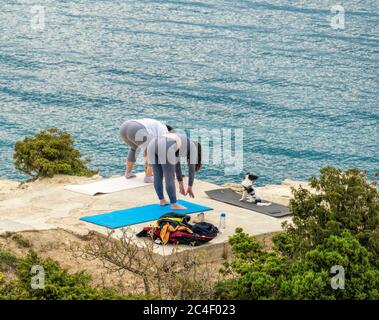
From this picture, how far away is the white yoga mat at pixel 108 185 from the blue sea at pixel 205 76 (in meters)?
9.25

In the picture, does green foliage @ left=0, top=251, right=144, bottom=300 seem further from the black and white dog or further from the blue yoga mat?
the black and white dog

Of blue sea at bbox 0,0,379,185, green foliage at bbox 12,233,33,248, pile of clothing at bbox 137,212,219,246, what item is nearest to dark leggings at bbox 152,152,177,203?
pile of clothing at bbox 137,212,219,246

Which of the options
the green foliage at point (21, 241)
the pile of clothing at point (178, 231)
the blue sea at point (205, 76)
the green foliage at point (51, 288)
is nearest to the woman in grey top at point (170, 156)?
the pile of clothing at point (178, 231)

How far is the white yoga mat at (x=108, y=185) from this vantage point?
60.7 ft

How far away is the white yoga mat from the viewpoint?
60.7 feet

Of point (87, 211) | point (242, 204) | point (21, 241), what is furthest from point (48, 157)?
point (21, 241)

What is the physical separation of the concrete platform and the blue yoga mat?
147 millimetres

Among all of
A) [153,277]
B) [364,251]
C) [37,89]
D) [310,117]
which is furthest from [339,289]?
[37,89]

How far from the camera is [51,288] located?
475 inches

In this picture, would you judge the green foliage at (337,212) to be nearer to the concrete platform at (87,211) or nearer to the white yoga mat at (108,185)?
the concrete platform at (87,211)

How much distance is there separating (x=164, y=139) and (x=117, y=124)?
777 inches

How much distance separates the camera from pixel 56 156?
67.4 ft

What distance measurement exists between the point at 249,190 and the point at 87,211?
9.82 feet

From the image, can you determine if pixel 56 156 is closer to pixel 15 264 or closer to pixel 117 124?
pixel 15 264
